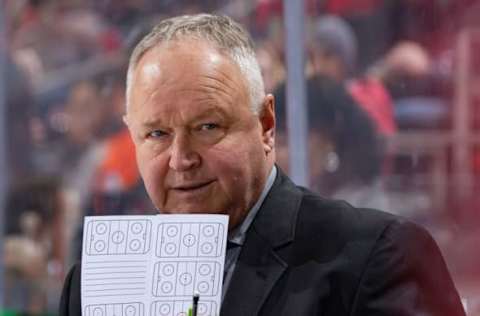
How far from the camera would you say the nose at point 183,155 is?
1.42m

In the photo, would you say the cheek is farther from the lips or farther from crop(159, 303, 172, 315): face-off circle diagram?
crop(159, 303, 172, 315): face-off circle diagram

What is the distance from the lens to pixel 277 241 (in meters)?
1.50

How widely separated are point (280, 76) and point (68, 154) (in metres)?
0.85

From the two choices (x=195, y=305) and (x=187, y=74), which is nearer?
(x=195, y=305)

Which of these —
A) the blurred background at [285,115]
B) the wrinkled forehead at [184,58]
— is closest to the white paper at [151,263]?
the wrinkled forehead at [184,58]

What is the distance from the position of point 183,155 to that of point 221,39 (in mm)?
180

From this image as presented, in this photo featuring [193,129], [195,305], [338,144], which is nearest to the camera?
[195,305]

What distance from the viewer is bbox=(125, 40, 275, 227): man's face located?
56.2 inches

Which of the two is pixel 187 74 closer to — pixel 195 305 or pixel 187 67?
pixel 187 67

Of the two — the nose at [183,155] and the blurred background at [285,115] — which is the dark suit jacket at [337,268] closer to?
the nose at [183,155]

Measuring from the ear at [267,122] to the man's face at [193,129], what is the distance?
27 millimetres

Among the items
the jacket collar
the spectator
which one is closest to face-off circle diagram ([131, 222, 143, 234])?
the jacket collar

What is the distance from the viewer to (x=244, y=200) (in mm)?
1499

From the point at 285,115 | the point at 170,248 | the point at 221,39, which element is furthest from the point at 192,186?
the point at 285,115
